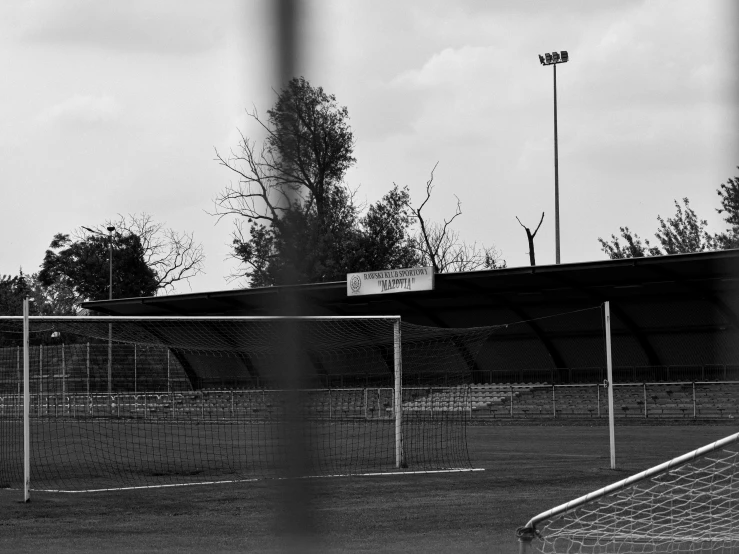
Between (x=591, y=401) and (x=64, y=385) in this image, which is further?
(x=64, y=385)

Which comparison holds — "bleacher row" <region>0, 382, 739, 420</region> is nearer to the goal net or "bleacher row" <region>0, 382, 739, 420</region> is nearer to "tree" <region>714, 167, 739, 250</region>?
the goal net

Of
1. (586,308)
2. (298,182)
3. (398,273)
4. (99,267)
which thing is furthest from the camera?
(99,267)

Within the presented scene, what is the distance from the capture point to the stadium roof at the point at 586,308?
2681 centimetres

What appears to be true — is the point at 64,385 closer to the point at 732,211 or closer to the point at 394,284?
the point at 394,284

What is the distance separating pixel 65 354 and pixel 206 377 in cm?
482

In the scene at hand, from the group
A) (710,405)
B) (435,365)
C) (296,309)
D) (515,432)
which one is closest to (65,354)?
(435,365)

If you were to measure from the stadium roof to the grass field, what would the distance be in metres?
11.4

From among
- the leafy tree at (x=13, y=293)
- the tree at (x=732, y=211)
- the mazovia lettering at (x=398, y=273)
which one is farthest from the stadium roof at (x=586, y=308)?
the leafy tree at (x=13, y=293)

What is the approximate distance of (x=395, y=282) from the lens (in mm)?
30312

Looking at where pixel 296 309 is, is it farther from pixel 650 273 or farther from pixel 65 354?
pixel 65 354

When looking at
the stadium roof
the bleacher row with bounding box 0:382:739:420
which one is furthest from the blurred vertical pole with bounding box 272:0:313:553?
the bleacher row with bounding box 0:382:739:420

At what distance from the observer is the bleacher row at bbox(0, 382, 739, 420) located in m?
27.7

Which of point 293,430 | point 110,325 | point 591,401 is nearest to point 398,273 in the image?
point 591,401

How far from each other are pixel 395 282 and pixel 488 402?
5460 millimetres
